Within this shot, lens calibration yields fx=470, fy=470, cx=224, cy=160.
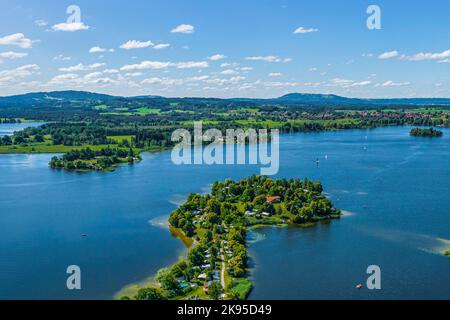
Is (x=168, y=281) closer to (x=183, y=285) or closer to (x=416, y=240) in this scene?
(x=183, y=285)

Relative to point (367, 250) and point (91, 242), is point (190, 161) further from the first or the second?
point (367, 250)

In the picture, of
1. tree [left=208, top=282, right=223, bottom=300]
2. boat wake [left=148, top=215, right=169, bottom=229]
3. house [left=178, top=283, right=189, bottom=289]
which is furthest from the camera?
boat wake [left=148, top=215, right=169, bottom=229]

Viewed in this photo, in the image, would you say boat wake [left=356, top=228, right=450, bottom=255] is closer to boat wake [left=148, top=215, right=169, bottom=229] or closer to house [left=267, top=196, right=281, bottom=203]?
house [left=267, top=196, right=281, bottom=203]

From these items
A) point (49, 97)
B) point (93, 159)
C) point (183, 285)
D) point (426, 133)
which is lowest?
point (183, 285)

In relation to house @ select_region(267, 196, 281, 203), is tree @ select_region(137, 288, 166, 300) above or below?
below

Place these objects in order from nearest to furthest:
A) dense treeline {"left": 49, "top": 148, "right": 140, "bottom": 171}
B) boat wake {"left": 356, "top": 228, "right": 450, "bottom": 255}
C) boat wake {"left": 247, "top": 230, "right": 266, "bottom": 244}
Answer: boat wake {"left": 356, "top": 228, "right": 450, "bottom": 255} → boat wake {"left": 247, "top": 230, "right": 266, "bottom": 244} → dense treeline {"left": 49, "top": 148, "right": 140, "bottom": 171}

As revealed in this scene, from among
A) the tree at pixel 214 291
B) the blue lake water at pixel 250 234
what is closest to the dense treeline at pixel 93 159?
the blue lake water at pixel 250 234

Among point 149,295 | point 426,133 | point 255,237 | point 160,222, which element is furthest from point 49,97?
point 149,295

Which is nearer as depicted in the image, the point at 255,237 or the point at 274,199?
the point at 255,237

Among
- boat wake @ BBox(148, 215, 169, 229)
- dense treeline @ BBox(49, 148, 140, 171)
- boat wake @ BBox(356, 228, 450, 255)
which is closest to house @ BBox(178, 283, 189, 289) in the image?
boat wake @ BBox(148, 215, 169, 229)
